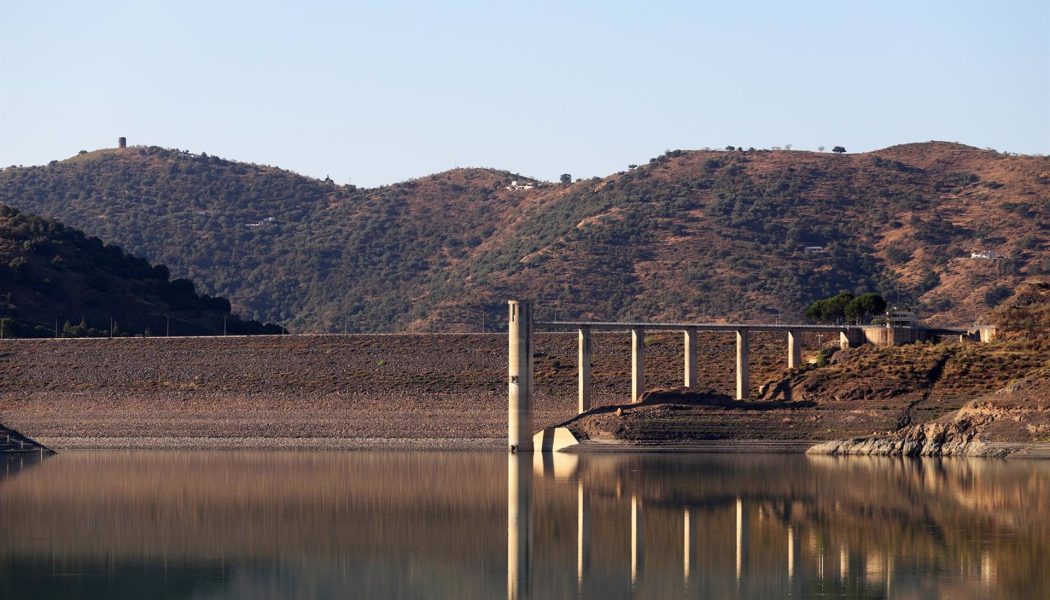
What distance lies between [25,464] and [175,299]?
45734 mm

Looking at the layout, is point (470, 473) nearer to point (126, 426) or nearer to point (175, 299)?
point (126, 426)

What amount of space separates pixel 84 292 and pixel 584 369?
1765 inches

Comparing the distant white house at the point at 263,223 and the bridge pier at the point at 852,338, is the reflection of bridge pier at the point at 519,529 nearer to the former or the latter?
the bridge pier at the point at 852,338

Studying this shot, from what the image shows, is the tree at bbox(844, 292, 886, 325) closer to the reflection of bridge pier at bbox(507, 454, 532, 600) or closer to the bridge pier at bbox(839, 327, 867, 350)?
the bridge pier at bbox(839, 327, 867, 350)

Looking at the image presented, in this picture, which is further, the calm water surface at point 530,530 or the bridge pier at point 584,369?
the bridge pier at point 584,369

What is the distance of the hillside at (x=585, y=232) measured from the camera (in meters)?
132

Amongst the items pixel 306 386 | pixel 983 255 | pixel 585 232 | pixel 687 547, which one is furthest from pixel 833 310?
pixel 585 232

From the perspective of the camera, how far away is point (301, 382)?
8562 centimetres

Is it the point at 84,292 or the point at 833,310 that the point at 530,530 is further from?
the point at 84,292

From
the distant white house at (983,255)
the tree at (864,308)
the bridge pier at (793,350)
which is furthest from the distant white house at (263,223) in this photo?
the bridge pier at (793,350)

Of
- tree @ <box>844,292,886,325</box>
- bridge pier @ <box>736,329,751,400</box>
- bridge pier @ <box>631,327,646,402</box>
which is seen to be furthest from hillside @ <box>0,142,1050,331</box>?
bridge pier @ <box>631,327,646,402</box>

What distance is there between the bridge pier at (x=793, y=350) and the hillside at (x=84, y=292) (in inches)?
1620

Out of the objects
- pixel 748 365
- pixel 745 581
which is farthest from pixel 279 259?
pixel 745 581

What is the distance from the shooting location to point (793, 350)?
276 feet
